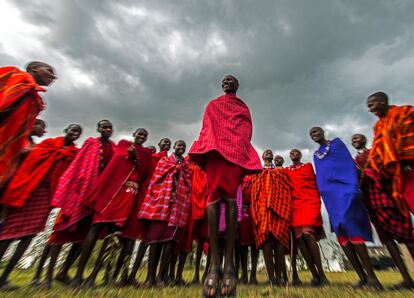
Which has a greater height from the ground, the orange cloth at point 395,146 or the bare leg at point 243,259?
the orange cloth at point 395,146

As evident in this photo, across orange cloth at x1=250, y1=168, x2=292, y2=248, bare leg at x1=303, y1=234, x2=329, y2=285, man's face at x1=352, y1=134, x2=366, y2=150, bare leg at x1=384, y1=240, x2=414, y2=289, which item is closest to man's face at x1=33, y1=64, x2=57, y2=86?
orange cloth at x1=250, y1=168, x2=292, y2=248

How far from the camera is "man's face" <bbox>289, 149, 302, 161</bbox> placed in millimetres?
5754

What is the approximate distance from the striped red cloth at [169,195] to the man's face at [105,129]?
110cm

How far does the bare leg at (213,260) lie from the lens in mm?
2117

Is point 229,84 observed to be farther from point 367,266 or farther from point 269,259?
point 367,266

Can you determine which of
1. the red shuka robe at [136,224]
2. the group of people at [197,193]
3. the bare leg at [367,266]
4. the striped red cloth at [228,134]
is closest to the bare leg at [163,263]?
the group of people at [197,193]

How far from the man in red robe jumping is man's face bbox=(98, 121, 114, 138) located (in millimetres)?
2345

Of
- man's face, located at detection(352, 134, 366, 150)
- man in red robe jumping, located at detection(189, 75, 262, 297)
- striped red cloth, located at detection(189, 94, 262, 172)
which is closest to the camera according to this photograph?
man in red robe jumping, located at detection(189, 75, 262, 297)

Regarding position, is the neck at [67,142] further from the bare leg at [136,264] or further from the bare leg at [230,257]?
the bare leg at [230,257]

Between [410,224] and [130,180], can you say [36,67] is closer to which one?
[130,180]

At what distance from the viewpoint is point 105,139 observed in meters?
4.61

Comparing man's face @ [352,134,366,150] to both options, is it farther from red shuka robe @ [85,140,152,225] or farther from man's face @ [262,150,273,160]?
red shuka robe @ [85,140,152,225]

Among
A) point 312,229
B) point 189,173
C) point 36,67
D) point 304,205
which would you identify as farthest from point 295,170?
point 36,67

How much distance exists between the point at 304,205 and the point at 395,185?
1622 mm
